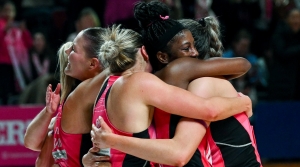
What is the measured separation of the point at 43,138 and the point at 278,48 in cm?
463

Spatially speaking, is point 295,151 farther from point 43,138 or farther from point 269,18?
point 43,138

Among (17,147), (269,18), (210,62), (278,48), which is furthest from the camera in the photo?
(269,18)

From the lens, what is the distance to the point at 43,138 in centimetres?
380

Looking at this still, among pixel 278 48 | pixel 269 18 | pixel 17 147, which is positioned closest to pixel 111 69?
pixel 17 147

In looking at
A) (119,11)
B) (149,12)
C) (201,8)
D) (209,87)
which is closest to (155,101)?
(209,87)

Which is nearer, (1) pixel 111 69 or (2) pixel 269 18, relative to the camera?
(1) pixel 111 69

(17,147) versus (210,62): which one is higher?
(210,62)

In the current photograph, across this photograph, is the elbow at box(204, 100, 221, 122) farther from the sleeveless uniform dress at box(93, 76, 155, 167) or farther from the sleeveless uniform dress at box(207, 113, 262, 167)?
the sleeveless uniform dress at box(93, 76, 155, 167)

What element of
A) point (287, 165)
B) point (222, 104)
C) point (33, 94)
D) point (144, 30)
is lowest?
point (287, 165)

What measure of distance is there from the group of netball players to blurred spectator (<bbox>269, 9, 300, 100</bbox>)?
448 cm

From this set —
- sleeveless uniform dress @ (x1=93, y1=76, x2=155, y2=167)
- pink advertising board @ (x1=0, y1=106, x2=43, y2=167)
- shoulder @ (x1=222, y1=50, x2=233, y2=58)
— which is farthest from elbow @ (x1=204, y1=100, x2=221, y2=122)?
shoulder @ (x1=222, y1=50, x2=233, y2=58)

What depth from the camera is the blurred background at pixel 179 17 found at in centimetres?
739

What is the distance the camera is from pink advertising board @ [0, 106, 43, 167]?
7.29m

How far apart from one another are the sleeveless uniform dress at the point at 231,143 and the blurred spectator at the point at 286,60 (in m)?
4.71
